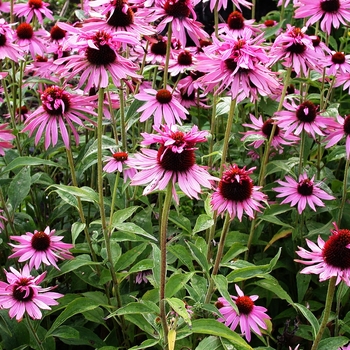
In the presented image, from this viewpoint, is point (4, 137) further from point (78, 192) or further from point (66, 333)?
point (66, 333)

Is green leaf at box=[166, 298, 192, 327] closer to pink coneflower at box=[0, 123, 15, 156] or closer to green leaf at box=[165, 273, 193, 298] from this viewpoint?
green leaf at box=[165, 273, 193, 298]

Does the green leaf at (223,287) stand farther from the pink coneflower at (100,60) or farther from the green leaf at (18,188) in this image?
the green leaf at (18,188)

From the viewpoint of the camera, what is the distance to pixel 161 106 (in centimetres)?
188

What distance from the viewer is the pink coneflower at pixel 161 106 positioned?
185 cm

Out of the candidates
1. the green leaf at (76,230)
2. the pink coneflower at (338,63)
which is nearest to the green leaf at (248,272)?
the green leaf at (76,230)

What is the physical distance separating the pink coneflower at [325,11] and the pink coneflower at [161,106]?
30.7 inches

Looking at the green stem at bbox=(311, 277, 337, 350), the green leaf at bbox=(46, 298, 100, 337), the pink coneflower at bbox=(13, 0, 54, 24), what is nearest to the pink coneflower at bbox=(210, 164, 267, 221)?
the green stem at bbox=(311, 277, 337, 350)

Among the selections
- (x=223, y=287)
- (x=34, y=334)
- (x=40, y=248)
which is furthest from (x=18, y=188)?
(x=223, y=287)

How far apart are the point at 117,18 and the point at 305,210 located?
3.70 feet

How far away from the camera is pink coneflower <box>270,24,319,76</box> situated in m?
2.03

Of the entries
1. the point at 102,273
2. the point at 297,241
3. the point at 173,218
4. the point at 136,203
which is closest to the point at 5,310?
the point at 102,273

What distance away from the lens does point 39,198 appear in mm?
2381

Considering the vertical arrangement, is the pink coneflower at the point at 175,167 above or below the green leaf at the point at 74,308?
above

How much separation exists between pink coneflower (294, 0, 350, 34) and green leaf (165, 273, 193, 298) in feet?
4.36
